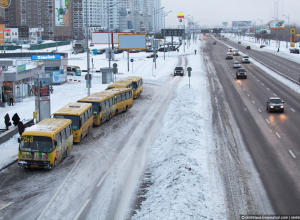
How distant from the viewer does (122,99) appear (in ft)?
105

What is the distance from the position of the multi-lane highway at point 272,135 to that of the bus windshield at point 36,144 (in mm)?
9788

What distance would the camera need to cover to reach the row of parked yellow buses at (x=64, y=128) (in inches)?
691

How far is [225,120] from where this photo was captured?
92.6 ft

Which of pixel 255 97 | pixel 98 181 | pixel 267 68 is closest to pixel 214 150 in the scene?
pixel 98 181

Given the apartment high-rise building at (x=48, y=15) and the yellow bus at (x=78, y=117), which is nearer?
the yellow bus at (x=78, y=117)

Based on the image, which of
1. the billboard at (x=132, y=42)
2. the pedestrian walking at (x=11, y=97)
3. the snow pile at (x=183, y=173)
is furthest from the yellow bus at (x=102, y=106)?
the billboard at (x=132, y=42)

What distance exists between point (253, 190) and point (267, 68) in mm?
55950

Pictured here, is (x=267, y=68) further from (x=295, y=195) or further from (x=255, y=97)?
(x=295, y=195)

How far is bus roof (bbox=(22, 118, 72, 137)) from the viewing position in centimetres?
1783

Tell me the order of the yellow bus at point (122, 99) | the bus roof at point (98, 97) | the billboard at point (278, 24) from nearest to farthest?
the bus roof at point (98, 97), the yellow bus at point (122, 99), the billboard at point (278, 24)

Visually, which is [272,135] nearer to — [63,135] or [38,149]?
[63,135]

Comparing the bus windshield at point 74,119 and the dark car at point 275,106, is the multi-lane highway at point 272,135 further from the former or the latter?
the bus windshield at point 74,119

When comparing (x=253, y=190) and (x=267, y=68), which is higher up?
(x=267, y=68)

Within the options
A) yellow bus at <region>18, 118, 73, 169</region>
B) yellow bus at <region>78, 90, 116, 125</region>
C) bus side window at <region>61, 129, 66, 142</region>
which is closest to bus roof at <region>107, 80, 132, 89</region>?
yellow bus at <region>78, 90, 116, 125</region>
